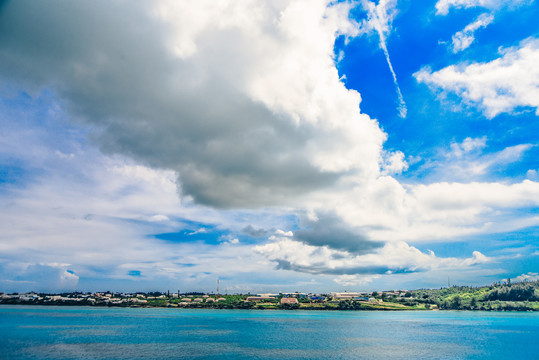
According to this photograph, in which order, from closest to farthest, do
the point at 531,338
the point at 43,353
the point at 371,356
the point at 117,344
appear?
the point at 43,353 < the point at 371,356 < the point at 117,344 < the point at 531,338

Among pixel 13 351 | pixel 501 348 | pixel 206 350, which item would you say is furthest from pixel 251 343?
pixel 501 348

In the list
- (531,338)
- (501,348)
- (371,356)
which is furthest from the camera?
(531,338)

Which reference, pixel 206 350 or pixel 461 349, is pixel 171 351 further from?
pixel 461 349

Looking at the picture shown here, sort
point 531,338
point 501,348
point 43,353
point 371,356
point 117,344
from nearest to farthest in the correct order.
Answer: point 43,353 → point 371,356 → point 117,344 → point 501,348 → point 531,338

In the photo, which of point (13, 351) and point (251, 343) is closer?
point (13, 351)

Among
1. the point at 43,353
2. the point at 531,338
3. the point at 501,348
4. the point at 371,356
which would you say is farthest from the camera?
the point at 531,338

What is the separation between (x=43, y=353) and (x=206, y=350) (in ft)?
113

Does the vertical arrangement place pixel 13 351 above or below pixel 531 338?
above

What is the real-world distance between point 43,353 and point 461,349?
101 m

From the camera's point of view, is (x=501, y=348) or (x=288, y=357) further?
(x=501, y=348)

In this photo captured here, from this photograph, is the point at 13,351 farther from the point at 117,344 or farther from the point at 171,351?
the point at 171,351

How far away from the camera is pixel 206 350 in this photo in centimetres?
7781

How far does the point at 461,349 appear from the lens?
286ft

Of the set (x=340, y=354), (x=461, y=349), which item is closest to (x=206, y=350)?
(x=340, y=354)
